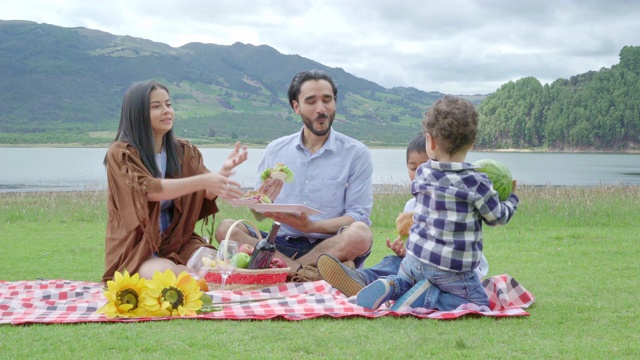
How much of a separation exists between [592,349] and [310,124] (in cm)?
363

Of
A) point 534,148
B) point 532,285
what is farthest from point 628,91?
point 532,285

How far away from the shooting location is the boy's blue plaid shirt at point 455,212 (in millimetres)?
5395

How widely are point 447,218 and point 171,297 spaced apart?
6.50ft

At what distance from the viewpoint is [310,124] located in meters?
7.31

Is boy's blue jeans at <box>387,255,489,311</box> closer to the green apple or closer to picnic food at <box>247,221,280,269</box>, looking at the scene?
picnic food at <box>247,221,280,269</box>

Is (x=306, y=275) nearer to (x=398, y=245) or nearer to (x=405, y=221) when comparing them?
(x=398, y=245)

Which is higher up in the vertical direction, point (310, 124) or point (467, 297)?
point (310, 124)

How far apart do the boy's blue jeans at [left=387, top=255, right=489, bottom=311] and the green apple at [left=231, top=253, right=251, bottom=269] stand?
1392mm

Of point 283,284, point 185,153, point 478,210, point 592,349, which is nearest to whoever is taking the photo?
point 592,349

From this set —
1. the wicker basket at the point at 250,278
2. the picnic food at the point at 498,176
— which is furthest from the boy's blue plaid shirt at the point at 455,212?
the wicker basket at the point at 250,278

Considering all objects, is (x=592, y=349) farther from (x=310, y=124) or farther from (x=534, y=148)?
(x=534, y=148)

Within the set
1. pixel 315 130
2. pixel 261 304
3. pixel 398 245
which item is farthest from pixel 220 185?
pixel 398 245

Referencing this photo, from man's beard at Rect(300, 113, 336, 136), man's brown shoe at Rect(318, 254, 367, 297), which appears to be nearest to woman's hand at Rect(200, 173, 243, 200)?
man's brown shoe at Rect(318, 254, 367, 297)

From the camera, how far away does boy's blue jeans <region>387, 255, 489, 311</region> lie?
5535 mm
